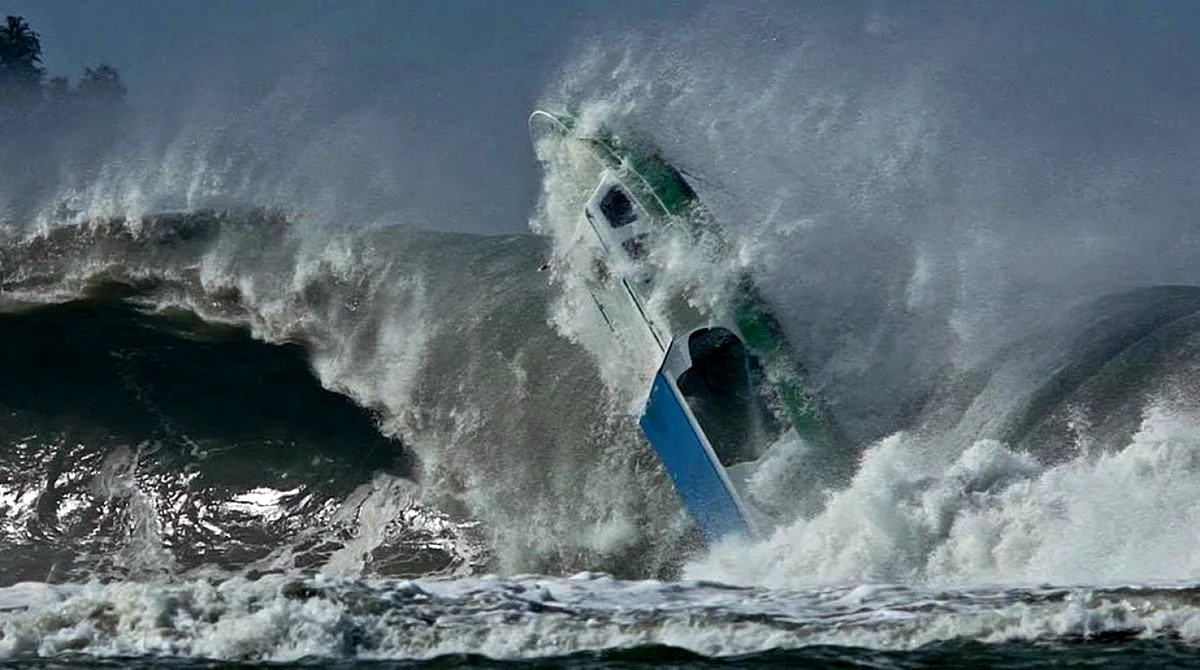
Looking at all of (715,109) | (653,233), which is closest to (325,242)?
(715,109)

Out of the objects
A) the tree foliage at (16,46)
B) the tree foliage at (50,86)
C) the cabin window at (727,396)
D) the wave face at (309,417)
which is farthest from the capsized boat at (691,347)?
the tree foliage at (16,46)

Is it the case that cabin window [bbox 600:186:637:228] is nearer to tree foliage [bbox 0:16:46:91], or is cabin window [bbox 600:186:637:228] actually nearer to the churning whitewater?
the churning whitewater

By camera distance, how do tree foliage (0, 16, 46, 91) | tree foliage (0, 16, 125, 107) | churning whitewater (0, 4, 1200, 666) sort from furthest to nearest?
tree foliage (0, 16, 46, 91) < tree foliage (0, 16, 125, 107) < churning whitewater (0, 4, 1200, 666)

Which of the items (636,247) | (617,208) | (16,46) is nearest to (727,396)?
(636,247)

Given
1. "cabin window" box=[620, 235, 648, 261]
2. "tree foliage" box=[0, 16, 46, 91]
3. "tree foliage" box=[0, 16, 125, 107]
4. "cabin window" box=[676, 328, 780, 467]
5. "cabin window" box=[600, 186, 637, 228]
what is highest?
"tree foliage" box=[0, 16, 46, 91]

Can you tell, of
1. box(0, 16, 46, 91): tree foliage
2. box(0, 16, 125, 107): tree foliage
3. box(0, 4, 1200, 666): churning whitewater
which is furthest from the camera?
box(0, 16, 46, 91): tree foliage

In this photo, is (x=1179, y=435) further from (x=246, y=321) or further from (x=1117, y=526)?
(x=246, y=321)

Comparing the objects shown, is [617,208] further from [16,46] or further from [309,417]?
[16,46]

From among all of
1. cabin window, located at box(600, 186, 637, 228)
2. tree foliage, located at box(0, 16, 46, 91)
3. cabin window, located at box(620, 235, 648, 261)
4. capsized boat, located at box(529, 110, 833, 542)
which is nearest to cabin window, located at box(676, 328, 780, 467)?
capsized boat, located at box(529, 110, 833, 542)
